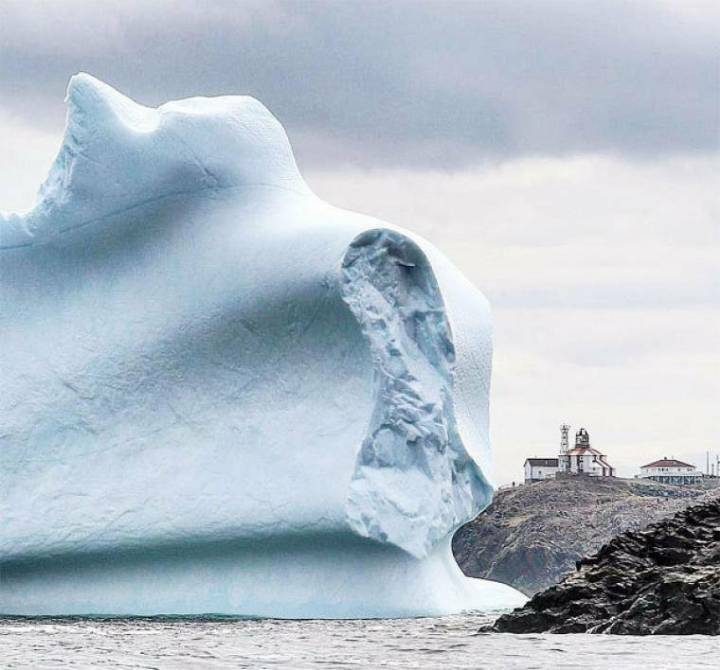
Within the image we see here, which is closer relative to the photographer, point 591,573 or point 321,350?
point 591,573

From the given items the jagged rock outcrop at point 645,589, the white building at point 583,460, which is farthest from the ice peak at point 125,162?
the white building at point 583,460

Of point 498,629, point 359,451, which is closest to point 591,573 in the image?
point 498,629

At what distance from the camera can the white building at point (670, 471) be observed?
95.0 metres

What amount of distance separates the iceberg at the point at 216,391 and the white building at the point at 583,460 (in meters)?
54.4

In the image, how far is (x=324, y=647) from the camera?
17859 mm

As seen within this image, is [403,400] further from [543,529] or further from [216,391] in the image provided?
[543,529]

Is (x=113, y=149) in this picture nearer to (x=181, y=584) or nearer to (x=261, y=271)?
(x=261, y=271)

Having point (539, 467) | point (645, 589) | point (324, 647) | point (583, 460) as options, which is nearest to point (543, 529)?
point (583, 460)

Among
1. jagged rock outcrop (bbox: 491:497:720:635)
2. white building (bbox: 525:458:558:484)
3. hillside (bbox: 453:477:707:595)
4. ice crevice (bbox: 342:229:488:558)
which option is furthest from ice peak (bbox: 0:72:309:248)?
white building (bbox: 525:458:558:484)

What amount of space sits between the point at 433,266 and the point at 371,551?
4.17 m

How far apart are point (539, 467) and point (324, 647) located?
74194 millimetres

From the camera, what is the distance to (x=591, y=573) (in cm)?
1956

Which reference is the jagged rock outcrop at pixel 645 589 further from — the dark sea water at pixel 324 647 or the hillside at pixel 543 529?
the hillside at pixel 543 529

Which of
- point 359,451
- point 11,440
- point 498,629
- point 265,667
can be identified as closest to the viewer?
point 265,667
